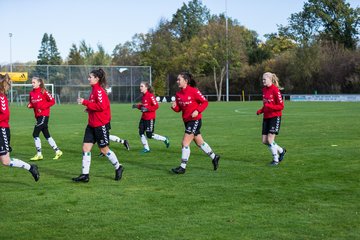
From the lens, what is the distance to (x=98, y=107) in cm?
895

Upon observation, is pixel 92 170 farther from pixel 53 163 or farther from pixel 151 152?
pixel 151 152

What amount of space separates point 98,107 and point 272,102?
12.9ft

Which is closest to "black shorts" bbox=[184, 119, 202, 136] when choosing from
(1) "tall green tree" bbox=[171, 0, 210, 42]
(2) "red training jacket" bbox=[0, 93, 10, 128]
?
(2) "red training jacket" bbox=[0, 93, 10, 128]

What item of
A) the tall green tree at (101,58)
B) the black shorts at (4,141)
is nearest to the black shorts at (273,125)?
the black shorts at (4,141)

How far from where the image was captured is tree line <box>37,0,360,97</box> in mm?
64812

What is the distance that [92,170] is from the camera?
10.5 metres

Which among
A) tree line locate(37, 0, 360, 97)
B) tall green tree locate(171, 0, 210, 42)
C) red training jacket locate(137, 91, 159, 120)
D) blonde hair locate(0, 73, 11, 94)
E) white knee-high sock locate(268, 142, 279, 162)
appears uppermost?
tall green tree locate(171, 0, 210, 42)

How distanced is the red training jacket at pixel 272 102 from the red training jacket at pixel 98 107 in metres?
3.60

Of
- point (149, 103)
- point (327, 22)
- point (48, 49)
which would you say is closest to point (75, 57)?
point (48, 49)

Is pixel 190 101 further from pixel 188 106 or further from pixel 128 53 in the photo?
pixel 128 53

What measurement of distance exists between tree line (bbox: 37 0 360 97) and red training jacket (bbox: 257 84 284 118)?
53.8 meters

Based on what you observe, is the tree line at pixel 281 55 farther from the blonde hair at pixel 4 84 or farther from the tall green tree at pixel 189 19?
the blonde hair at pixel 4 84

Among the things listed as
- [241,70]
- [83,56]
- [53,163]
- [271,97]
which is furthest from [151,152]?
[83,56]

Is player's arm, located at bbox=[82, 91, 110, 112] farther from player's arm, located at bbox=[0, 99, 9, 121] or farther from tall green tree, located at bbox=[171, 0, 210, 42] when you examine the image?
tall green tree, located at bbox=[171, 0, 210, 42]
